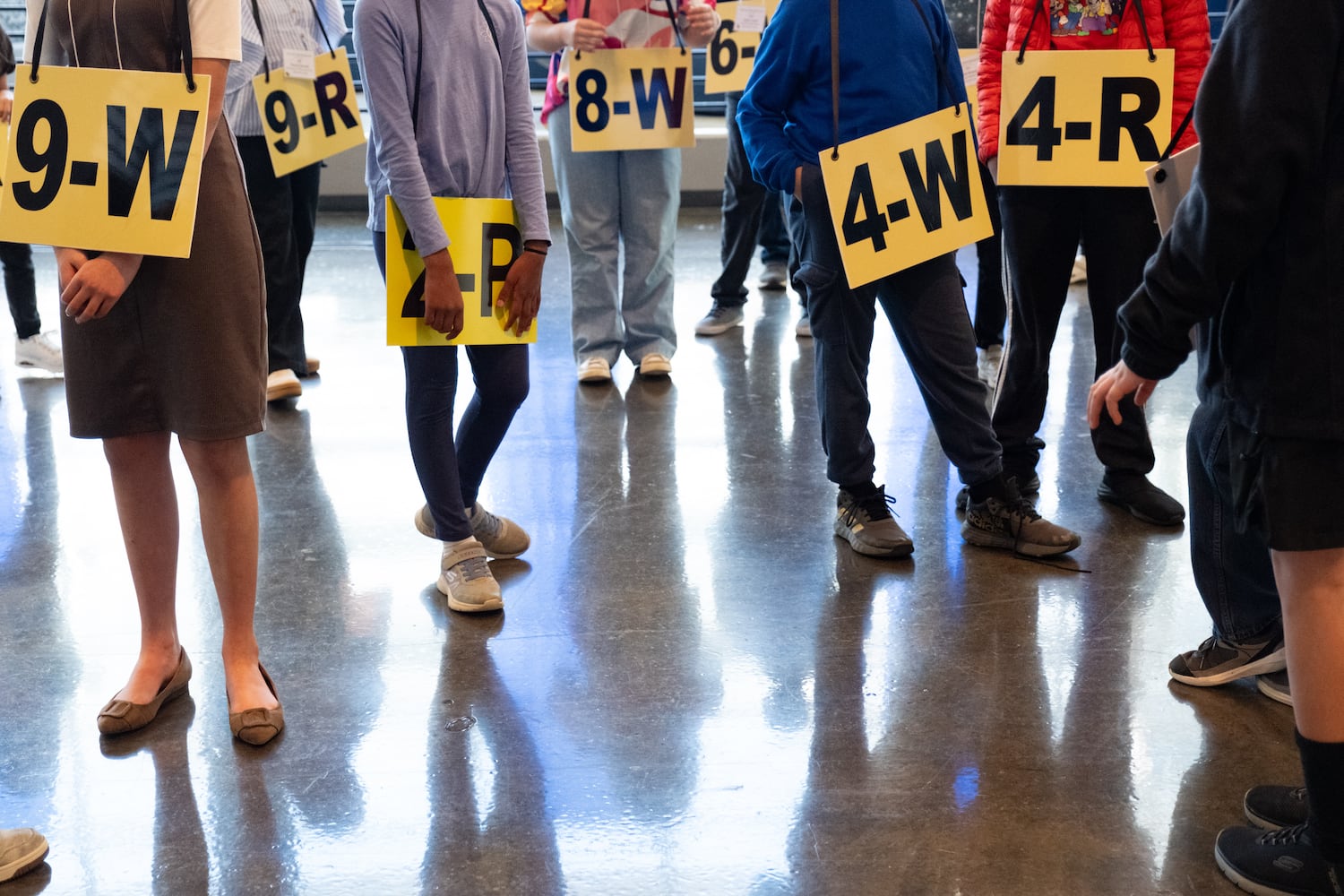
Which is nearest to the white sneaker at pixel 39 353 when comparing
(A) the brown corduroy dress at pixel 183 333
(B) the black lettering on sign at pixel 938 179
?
(A) the brown corduroy dress at pixel 183 333

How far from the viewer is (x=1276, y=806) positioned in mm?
2027

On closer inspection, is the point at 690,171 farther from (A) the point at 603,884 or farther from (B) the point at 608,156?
(A) the point at 603,884

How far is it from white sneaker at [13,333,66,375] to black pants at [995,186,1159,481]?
3.20 m

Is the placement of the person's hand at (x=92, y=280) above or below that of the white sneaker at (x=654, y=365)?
above

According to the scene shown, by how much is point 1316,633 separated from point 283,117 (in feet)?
10.7

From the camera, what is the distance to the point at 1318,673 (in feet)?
5.74

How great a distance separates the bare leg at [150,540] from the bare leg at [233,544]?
0.21ft

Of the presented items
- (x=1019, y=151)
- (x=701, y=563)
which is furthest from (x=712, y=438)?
(x=1019, y=151)

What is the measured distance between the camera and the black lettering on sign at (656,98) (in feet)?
13.5

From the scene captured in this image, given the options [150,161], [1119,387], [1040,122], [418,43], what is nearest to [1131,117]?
[1040,122]

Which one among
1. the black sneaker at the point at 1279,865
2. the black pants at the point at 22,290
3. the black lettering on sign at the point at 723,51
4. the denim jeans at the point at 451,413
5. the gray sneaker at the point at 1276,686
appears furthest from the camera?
the black lettering on sign at the point at 723,51

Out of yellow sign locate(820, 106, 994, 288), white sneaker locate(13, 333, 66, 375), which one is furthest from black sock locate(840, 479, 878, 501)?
white sneaker locate(13, 333, 66, 375)

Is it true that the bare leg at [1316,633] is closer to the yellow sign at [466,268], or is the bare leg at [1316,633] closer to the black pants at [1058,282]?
the black pants at [1058,282]

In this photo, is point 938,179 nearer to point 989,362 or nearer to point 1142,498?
point 1142,498
